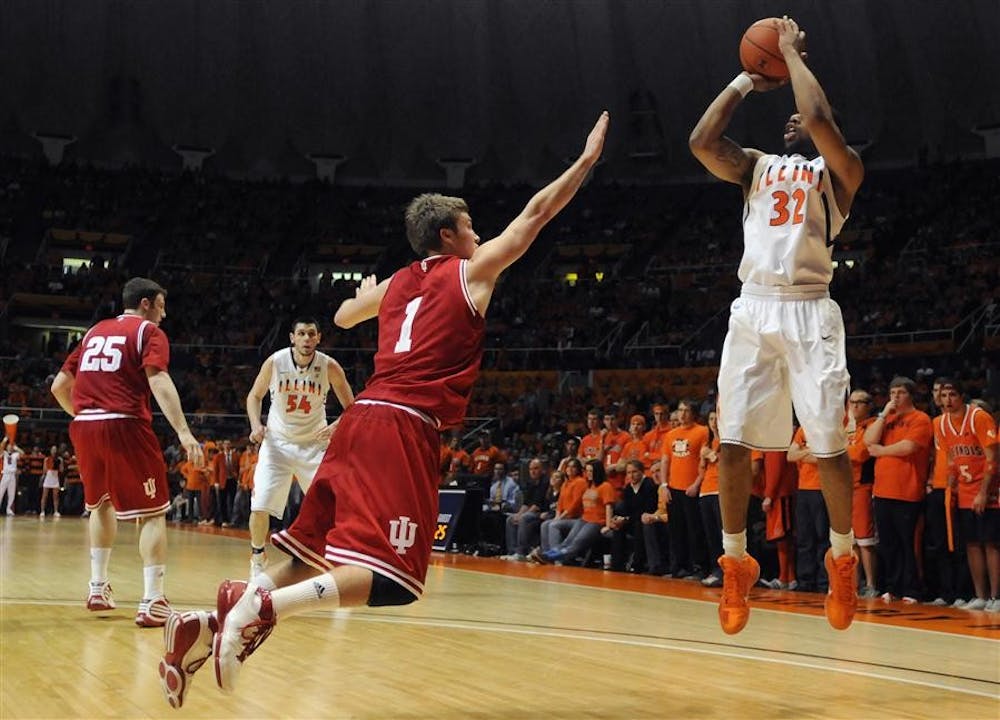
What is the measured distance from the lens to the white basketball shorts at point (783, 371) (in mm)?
5152

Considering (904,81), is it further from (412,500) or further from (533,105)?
(412,500)

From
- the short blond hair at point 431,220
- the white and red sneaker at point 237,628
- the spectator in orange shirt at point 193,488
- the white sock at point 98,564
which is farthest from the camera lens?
the spectator in orange shirt at point 193,488

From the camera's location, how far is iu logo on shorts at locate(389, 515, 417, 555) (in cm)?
395

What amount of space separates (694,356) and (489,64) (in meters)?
14.0

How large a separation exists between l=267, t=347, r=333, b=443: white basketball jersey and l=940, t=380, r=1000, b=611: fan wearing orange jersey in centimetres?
528

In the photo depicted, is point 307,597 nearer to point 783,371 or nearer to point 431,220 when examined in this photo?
point 431,220

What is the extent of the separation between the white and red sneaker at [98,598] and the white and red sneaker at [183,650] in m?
3.97

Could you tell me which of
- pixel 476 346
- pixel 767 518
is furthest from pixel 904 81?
pixel 476 346

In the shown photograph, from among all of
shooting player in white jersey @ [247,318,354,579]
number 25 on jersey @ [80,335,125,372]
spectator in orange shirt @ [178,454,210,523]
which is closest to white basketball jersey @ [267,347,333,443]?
shooting player in white jersey @ [247,318,354,579]

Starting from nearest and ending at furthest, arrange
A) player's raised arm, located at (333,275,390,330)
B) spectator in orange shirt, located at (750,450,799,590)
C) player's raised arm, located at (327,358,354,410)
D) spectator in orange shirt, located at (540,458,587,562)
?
player's raised arm, located at (333,275,390,330) → player's raised arm, located at (327,358,354,410) → spectator in orange shirt, located at (750,450,799,590) → spectator in orange shirt, located at (540,458,587,562)

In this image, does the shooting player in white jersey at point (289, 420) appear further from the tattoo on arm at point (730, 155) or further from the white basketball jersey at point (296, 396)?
the tattoo on arm at point (730, 155)

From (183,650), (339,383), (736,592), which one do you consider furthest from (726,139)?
(339,383)

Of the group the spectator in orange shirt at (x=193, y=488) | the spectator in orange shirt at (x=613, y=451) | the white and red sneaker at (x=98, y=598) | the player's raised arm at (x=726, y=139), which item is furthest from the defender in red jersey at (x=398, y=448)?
the spectator in orange shirt at (x=193, y=488)

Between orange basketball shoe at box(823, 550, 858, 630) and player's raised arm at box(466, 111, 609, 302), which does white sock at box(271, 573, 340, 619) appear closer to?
player's raised arm at box(466, 111, 609, 302)
